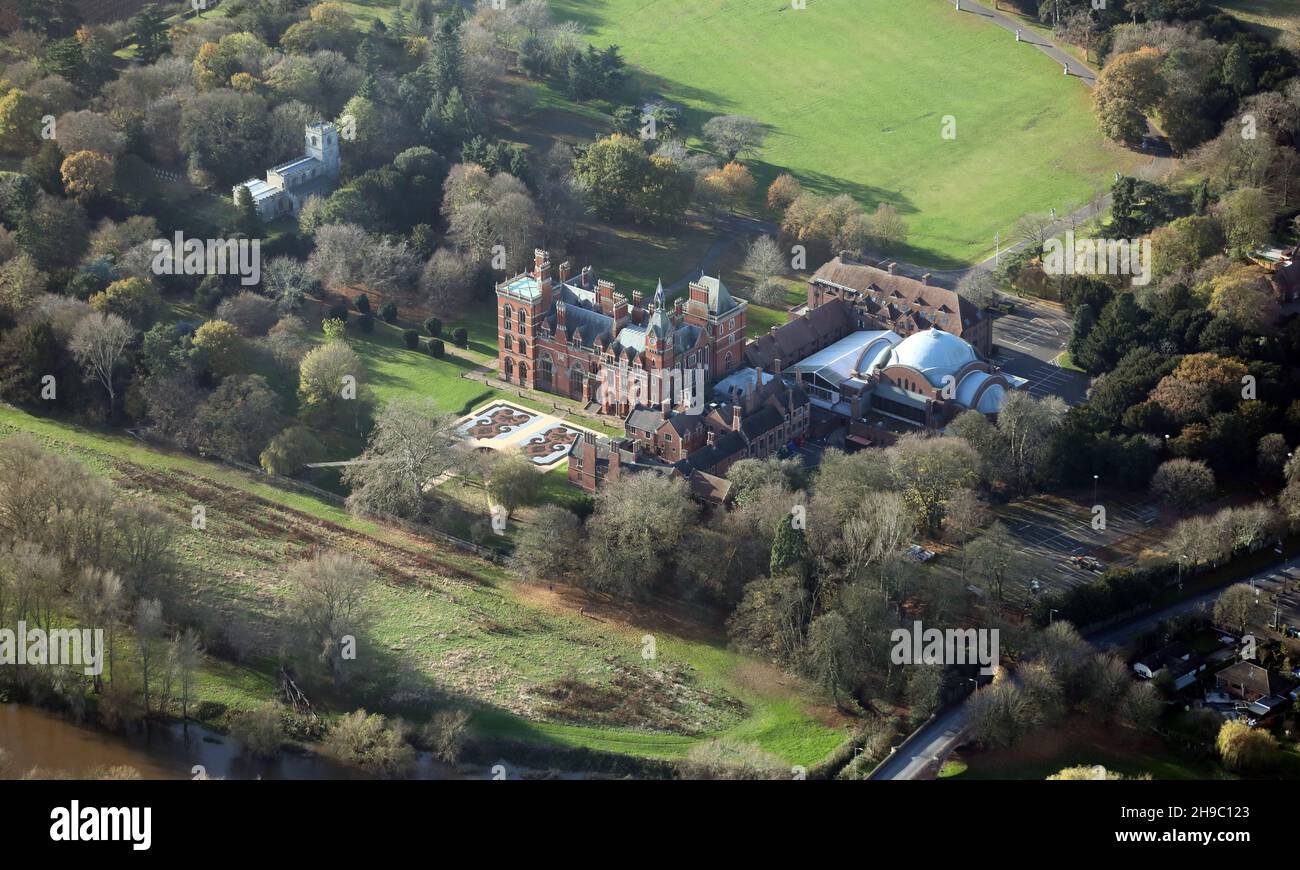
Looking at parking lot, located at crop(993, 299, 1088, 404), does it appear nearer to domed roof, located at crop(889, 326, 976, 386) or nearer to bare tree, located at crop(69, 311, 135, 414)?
domed roof, located at crop(889, 326, 976, 386)

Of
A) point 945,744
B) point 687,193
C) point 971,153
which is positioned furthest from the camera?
point 971,153

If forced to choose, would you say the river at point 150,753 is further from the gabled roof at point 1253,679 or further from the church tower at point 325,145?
the church tower at point 325,145

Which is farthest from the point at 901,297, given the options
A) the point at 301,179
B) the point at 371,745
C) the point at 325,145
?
the point at 371,745

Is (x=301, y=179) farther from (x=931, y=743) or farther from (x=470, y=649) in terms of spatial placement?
(x=931, y=743)

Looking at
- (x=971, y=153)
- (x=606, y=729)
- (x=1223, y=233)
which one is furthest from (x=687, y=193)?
(x=606, y=729)

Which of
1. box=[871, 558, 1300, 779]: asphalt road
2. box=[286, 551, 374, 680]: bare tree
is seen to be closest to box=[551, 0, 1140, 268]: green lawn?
box=[871, 558, 1300, 779]: asphalt road

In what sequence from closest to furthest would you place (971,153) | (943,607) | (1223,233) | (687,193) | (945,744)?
(945,744), (943,607), (1223,233), (687,193), (971,153)

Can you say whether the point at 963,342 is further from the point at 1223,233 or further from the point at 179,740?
the point at 179,740
